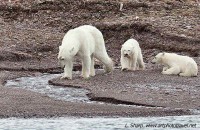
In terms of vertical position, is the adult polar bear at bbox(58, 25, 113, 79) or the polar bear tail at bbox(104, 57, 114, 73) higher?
the adult polar bear at bbox(58, 25, 113, 79)

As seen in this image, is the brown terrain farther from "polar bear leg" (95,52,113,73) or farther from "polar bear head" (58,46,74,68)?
"polar bear head" (58,46,74,68)

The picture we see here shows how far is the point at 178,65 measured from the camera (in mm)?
21422

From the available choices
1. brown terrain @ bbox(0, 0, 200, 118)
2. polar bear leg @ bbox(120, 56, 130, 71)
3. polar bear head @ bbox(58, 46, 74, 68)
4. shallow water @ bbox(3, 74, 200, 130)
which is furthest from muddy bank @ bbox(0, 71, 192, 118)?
polar bear leg @ bbox(120, 56, 130, 71)

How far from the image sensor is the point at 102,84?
18.8 metres

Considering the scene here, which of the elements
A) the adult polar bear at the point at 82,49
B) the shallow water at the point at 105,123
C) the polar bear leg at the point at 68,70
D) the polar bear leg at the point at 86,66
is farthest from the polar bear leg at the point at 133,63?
the shallow water at the point at 105,123

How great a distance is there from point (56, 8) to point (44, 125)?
21.0 metres

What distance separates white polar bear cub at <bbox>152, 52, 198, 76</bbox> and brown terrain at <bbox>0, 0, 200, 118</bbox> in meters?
0.41

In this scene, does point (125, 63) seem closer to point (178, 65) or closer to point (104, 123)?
point (178, 65)

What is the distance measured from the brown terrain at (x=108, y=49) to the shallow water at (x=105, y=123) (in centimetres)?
49

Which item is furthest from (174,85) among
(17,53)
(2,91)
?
(17,53)

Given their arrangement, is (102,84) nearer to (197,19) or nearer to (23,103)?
(23,103)

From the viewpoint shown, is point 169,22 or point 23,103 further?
point 169,22

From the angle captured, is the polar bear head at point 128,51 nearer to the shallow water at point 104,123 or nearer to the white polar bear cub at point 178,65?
the white polar bear cub at point 178,65

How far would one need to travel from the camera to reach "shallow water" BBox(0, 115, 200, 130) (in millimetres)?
13102
